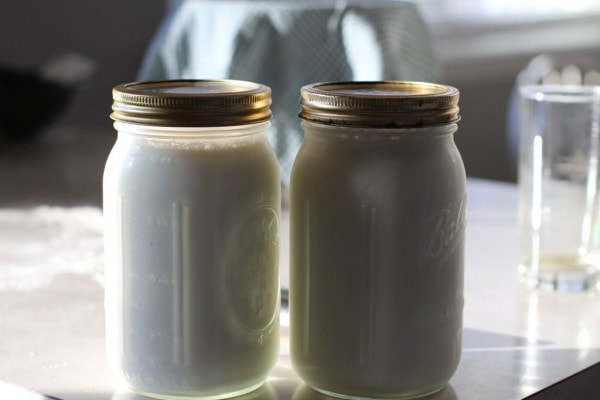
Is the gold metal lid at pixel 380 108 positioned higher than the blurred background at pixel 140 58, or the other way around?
the gold metal lid at pixel 380 108

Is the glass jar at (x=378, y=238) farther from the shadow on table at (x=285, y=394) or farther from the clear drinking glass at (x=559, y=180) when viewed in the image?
the clear drinking glass at (x=559, y=180)

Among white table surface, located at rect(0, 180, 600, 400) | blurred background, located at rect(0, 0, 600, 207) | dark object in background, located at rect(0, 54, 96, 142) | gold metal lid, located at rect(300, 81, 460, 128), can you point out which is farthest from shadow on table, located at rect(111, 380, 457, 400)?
dark object in background, located at rect(0, 54, 96, 142)

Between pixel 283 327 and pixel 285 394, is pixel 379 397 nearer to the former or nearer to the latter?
pixel 285 394

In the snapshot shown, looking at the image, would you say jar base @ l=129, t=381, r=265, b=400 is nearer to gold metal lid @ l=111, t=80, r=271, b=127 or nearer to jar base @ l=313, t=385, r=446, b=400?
jar base @ l=313, t=385, r=446, b=400

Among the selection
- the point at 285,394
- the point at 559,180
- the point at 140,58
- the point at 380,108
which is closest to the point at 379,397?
the point at 285,394

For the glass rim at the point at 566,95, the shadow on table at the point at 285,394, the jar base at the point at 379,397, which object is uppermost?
the glass rim at the point at 566,95

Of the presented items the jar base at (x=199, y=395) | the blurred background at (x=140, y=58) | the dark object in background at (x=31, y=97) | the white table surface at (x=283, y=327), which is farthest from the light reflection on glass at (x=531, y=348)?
the dark object in background at (x=31, y=97)
